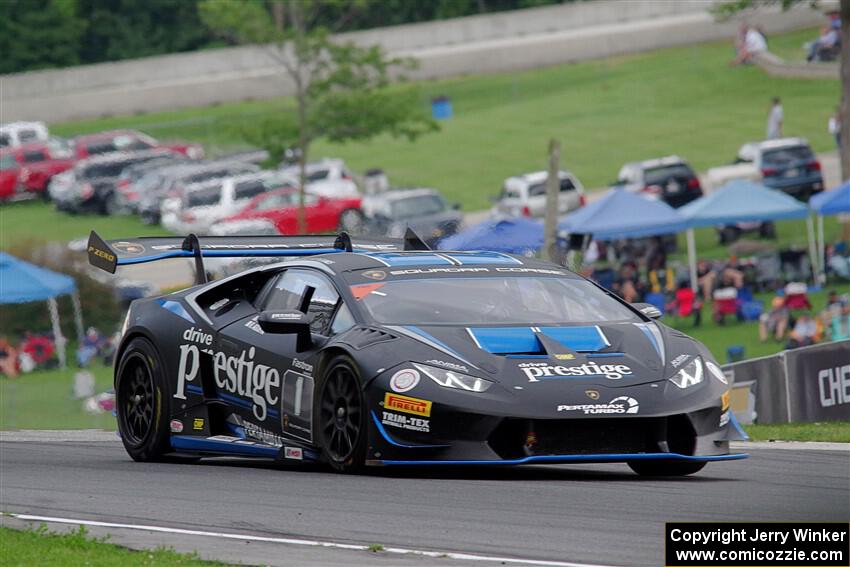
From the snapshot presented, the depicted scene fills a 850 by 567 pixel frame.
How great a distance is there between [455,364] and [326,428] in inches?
35.5

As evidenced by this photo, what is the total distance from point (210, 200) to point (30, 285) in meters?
16.0

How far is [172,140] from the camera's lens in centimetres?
5834

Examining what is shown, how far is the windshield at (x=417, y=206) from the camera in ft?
140

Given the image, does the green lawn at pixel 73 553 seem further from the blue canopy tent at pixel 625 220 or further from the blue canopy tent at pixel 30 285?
the blue canopy tent at pixel 625 220

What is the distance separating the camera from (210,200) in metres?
45.8

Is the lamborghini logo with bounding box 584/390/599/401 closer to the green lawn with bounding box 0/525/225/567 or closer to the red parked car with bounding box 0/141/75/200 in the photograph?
the green lawn with bounding box 0/525/225/567

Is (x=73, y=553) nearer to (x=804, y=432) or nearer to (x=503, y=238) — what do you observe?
(x=804, y=432)

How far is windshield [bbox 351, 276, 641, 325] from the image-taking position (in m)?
9.26

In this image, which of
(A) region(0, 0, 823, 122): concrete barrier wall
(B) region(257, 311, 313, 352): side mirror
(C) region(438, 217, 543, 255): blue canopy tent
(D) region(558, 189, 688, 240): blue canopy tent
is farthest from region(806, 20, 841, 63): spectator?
(B) region(257, 311, 313, 352): side mirror

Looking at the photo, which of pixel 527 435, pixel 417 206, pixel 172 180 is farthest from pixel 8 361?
pixel 527 435

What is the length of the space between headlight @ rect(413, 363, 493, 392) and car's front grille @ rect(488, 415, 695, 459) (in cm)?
23

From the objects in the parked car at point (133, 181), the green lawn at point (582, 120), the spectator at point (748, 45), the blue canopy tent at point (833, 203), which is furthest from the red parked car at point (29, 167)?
the spectator at point (748, 45)

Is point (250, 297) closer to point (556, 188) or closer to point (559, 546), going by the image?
point (559, 546)

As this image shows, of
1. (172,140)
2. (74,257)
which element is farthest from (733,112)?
(74,257)
